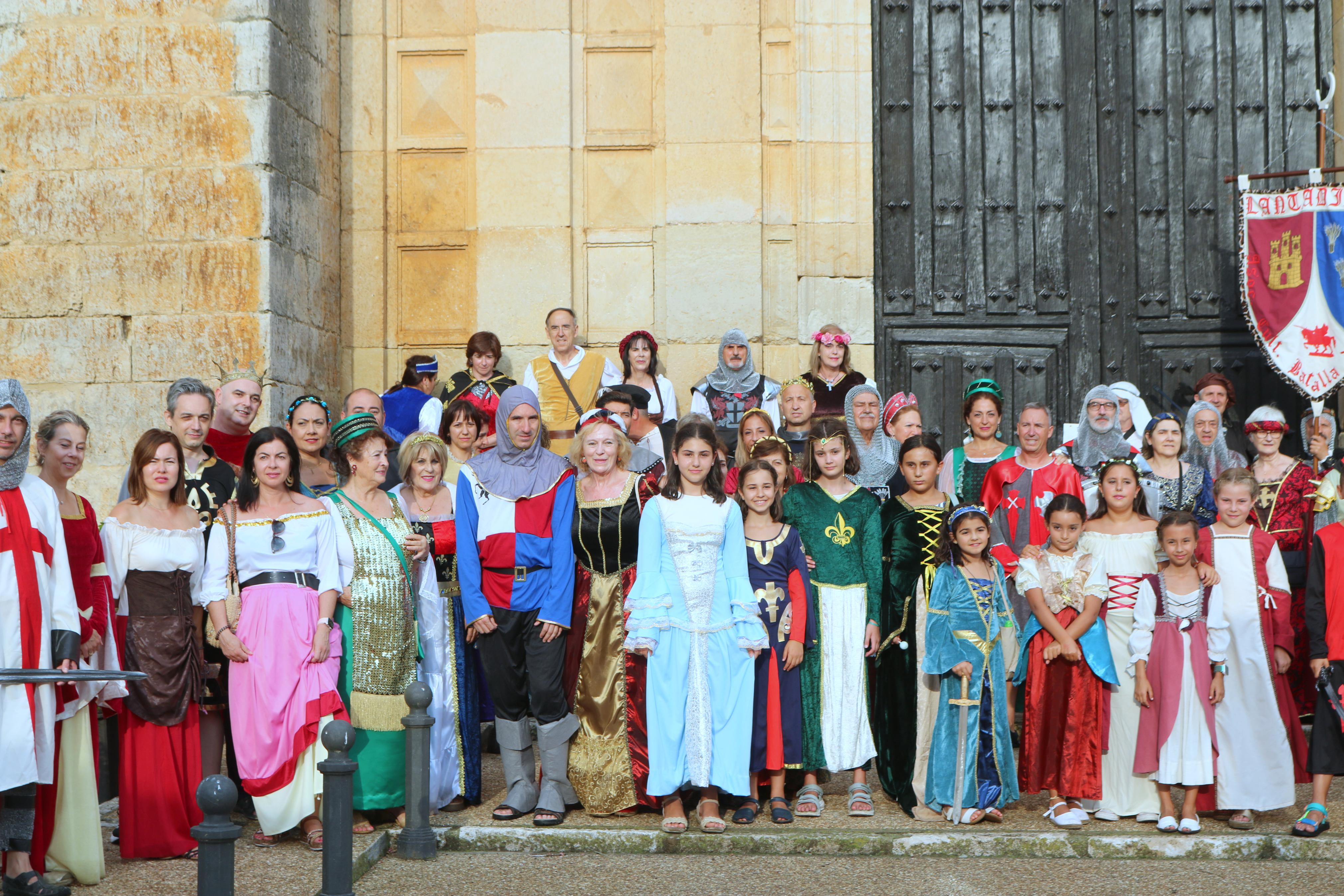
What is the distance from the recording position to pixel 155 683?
5.65m

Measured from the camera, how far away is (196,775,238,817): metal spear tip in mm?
3707

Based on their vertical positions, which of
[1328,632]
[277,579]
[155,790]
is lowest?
[155,790]

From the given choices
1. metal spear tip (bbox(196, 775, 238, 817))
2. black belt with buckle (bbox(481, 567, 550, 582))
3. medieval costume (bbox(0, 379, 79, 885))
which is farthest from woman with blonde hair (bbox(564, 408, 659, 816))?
metal spear tip (bbox(196, 775, 238, 817))

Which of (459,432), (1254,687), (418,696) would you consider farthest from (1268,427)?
(418,696)

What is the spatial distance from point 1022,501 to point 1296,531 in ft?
4.94

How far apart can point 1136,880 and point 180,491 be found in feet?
13.8

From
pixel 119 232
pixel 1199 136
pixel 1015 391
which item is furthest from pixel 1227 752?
pixel 119 232

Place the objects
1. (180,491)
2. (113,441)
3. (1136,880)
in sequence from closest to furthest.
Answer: (1136,880)
(180,491)
(113,441)

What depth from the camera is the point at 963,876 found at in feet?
17.5

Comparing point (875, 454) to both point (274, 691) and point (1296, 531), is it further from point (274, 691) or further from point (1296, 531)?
point (274, 691)

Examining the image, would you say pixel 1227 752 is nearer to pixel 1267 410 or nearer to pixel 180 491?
pixel 1267 410

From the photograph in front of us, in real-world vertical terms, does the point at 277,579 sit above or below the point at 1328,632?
above

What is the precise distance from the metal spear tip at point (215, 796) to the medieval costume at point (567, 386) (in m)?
4.89

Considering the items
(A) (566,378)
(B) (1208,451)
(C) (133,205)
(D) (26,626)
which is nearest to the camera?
(D) (26,626)
